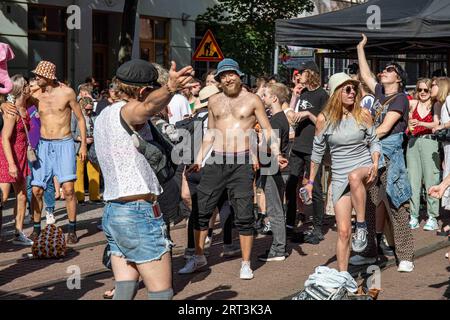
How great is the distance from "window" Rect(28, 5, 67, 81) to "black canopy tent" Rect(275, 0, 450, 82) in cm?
1026

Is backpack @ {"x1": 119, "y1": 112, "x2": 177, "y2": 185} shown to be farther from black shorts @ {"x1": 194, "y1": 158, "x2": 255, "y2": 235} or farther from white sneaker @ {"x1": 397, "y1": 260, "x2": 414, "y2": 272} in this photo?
white sneaker @ {"x1": 397, "y1": 260, "x2": 414, "y2": 272}

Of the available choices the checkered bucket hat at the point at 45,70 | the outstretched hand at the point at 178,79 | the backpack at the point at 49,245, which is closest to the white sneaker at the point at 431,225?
the backpack at the point at 49,245

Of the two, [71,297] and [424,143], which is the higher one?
Result: [424,143]

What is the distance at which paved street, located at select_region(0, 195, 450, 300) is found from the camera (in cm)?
731

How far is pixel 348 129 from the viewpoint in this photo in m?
7.45

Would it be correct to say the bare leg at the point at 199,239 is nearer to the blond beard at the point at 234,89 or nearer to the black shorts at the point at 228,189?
the black shorts at the point at 228,189

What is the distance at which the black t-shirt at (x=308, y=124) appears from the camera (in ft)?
32.8

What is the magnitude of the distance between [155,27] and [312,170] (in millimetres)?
17506

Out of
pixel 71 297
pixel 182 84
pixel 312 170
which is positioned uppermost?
pixel 182 84

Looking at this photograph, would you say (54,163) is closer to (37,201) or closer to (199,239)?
(37,201)

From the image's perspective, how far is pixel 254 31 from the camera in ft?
62.5
